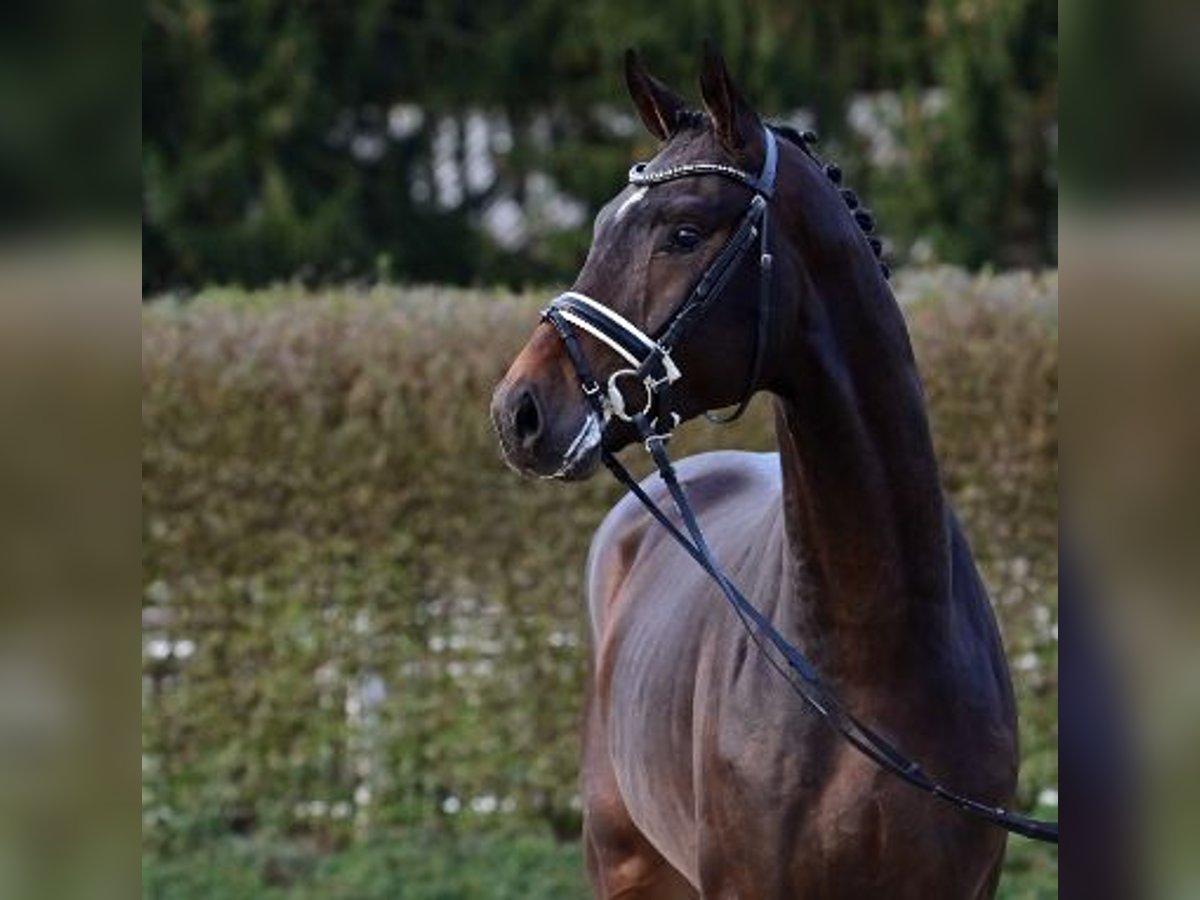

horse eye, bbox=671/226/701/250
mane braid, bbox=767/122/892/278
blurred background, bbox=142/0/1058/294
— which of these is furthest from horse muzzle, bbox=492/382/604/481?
blurred background, bbox=142/0/1058/294

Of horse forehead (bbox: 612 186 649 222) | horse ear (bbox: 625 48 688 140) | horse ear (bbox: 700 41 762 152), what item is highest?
horse ear (bbox: 625 48 688 140)

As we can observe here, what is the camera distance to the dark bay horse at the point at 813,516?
305 cm

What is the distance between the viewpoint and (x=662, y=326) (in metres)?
3.02

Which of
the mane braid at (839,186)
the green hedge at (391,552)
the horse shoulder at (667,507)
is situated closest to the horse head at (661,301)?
the mane braid at (839,186)

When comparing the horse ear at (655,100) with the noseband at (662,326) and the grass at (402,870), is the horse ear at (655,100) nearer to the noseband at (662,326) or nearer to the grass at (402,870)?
the noseband at (662,326)

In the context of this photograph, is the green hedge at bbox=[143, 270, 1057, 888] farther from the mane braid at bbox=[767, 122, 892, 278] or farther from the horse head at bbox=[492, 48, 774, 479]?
the horse head at bbox=[492, 48, 774, 479]

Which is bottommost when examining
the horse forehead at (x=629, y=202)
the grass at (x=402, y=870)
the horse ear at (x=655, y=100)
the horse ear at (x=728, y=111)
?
the grass at (x=402, y=870)

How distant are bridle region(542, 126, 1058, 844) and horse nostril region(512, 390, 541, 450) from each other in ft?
0.26

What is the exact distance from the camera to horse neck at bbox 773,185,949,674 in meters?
→ 3.16
